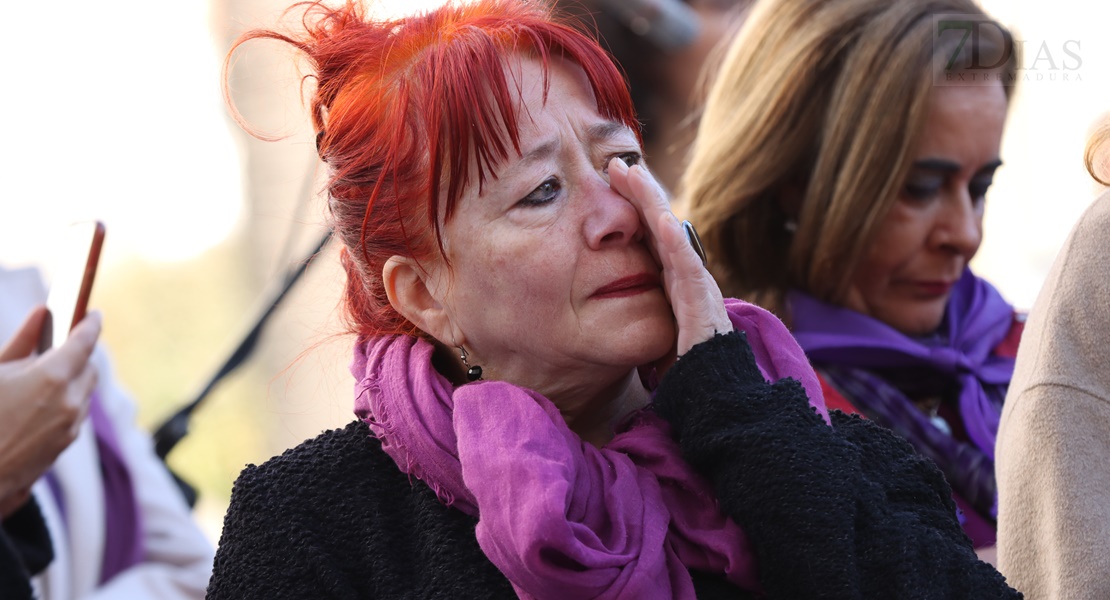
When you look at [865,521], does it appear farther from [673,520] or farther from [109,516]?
[109,516]

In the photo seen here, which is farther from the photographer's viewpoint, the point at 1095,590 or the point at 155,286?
the point at 155,286

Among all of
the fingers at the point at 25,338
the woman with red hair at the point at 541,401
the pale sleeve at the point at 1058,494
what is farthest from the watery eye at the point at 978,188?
the fingers at the point at 25,338

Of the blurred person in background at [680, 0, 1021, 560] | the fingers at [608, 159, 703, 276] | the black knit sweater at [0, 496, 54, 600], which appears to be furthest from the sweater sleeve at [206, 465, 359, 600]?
the blurred person in background at [680, 0, 1021, 560]

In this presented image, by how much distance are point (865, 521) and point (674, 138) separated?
248 centimetres

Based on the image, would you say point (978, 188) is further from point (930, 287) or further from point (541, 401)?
point (541, 401)

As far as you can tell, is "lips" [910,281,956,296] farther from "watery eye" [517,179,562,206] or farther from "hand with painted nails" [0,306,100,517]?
"hand with painted nails" [0,306,100,517]

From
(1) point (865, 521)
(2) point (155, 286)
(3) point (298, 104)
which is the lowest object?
(2) point (155, 286)

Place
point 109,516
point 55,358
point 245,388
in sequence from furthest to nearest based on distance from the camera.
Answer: point 245,388
point 109,516
point 55,358

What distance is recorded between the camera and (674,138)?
3.95 m

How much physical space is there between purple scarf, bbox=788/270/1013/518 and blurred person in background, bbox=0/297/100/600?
1.61 metres

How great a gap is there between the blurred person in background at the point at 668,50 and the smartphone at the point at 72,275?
1.71 meters

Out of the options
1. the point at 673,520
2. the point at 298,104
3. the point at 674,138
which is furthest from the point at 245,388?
the point at 673,520

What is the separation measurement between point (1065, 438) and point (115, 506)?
82.8 inches

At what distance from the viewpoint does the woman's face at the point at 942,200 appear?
2.66 metres
